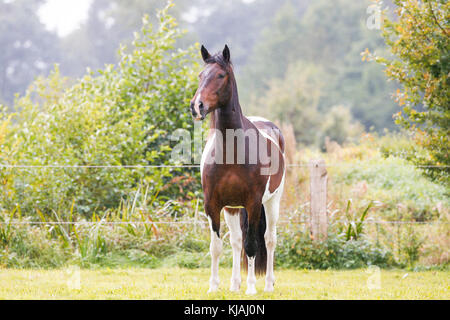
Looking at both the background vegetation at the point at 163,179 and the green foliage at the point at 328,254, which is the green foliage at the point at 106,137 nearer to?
the background vegetation at the point at 163,179

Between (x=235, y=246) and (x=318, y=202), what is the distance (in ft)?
9.15

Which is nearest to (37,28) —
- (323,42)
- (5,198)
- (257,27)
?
(257,27)

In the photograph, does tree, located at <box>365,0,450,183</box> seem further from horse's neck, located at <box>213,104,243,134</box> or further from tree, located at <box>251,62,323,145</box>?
tree, located at <box>251,62,323,145</box>

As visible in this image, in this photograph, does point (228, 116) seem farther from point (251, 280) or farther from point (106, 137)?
point (106, 137)

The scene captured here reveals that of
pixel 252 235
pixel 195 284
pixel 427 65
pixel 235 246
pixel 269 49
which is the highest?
pixel 269 49

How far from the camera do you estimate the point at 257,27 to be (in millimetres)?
44531

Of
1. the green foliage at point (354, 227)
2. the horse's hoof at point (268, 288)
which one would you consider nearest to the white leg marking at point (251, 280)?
the horse's hoof at point (268, 288)

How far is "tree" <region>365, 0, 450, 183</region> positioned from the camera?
725 centimetres

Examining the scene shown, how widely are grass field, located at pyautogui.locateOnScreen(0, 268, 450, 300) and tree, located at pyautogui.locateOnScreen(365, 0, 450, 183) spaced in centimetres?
176

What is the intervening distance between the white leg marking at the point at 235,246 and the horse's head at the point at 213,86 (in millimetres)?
1286

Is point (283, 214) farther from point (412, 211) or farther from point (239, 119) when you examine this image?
point (239, 119)

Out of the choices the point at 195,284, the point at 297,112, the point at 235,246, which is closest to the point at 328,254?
the point at 195,284

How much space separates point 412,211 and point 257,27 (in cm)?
3657

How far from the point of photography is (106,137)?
8.60m
